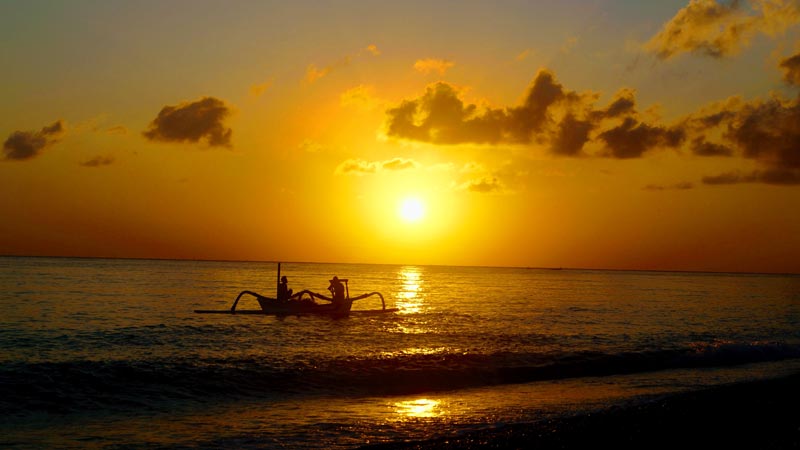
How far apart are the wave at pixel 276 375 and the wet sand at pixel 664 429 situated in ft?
25.6

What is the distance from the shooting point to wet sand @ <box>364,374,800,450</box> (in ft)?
42.5

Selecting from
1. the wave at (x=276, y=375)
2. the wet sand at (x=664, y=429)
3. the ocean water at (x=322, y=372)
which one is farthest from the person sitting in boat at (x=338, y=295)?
the wet sand at (x=664, y=429)

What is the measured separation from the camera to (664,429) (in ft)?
46.4

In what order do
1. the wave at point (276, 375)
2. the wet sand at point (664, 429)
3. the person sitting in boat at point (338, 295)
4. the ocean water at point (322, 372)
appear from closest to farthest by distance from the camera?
1. the wet sand at point (664, 429)
2. the ocean water at point (322, 372)
3. the wave at point (276, 375)
4. the person sitting in boat at point (338, 295)

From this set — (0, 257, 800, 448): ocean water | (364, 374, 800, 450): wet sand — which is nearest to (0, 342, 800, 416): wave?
(0, 257, 800, 448): ocean water

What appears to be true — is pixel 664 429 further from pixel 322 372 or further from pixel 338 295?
pixel 338 295

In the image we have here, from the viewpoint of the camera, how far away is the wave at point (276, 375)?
19.8m

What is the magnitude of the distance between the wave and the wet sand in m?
7.82

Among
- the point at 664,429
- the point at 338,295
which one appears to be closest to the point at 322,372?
the point at 664,429

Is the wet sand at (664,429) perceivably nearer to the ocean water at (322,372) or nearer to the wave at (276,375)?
the ocean water at (322,372)

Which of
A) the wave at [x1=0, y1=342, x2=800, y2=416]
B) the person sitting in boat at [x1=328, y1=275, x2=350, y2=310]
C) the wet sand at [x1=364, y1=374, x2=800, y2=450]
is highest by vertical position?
the person sitting in boat at [x1=328, y1=275, x2=350, y2=310]

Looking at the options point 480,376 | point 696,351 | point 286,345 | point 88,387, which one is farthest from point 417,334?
point 88,387

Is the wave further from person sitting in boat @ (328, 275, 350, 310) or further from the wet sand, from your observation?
person sitting in boat @ (328, 275, 350, 310)

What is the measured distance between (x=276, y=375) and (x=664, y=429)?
14747 mm
